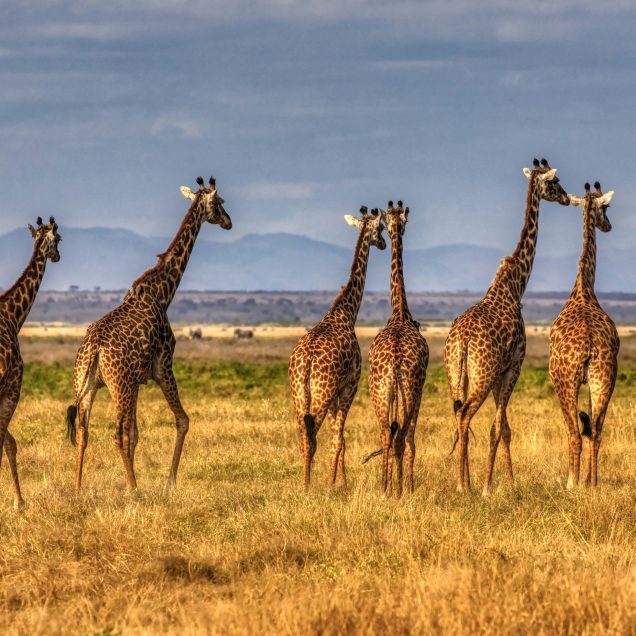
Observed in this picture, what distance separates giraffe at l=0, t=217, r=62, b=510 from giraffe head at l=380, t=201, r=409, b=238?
428 centimetres

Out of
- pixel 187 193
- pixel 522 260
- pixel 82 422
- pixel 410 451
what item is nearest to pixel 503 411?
pixel 410 451

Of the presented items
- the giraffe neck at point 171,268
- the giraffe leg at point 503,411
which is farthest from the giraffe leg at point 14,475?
the giraffe leg at point 503,411

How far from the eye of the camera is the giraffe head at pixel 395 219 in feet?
48.7

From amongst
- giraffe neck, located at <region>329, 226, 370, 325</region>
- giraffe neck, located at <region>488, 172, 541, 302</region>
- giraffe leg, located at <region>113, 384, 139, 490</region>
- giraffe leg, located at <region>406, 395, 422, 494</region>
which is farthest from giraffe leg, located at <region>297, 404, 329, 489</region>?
Answer: giraffe neck, located at <region>488, 172, 541, 302</region>

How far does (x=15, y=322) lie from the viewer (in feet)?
41.4

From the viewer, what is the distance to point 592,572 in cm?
872

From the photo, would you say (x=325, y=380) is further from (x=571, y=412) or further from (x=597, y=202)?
(x=597, y=202)

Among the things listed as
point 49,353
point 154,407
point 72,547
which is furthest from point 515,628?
point 49,353

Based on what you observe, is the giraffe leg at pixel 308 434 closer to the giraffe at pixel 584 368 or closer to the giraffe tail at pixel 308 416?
the giraffe tail at pixel 308 416

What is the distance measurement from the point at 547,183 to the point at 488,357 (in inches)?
131

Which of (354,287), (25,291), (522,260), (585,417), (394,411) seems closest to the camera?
(585,417)

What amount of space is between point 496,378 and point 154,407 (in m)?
11.8

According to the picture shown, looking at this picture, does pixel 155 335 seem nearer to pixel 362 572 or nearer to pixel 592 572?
pixel 362 572

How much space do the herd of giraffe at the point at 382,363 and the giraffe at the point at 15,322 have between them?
2 cm
